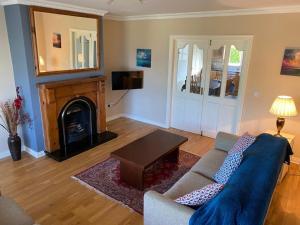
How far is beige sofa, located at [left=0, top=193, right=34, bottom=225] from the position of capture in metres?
1.95

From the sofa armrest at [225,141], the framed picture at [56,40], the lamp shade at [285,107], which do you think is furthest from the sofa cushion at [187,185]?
the framed picture at [56,40]

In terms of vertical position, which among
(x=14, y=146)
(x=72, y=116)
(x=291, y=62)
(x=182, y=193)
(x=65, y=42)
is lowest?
(x=14, y=146)

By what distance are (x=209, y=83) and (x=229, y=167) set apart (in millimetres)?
2550

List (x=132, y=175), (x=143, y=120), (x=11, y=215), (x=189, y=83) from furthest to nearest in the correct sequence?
(x=143, y=120) → (x=189, y=83) → (x=132, y=175) → (x=11, y=215)

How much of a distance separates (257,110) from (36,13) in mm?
3993

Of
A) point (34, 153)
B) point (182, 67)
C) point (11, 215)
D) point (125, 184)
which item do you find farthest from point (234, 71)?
point (11, 215)

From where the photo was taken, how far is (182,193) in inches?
92.7

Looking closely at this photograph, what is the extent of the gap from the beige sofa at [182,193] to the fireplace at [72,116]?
2.24 m

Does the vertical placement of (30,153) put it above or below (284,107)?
below

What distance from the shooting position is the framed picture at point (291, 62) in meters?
3.64

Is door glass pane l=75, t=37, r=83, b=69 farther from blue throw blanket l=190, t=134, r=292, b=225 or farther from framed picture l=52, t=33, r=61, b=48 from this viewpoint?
blue throw blanket l=190, t=134, r=292, b=225

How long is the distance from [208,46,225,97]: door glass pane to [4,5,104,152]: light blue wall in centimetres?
→ 283

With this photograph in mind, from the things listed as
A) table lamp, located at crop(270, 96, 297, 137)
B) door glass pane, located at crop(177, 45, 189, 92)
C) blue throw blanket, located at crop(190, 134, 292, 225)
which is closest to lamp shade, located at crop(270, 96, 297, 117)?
table lamp, located at crop(270, 96, 297, 137)

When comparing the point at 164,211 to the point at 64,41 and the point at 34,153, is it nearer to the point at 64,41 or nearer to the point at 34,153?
the point at 34,153
